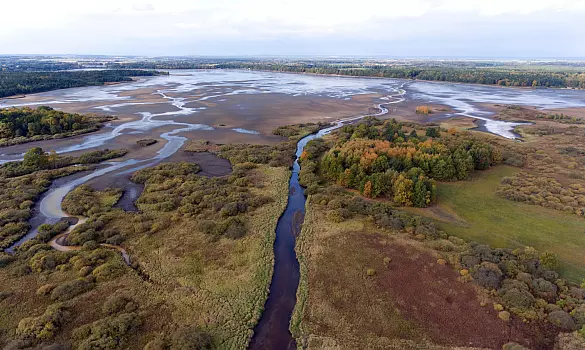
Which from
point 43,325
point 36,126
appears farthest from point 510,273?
point 36,126

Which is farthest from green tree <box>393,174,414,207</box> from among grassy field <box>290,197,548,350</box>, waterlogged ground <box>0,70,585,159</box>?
waterlogged ground <box>0,70,585,159</box>

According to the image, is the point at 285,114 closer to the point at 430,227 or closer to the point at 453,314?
the point at 430,227

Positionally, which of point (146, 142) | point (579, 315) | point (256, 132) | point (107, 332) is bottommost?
point (107, 332)

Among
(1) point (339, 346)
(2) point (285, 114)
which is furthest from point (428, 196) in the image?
(2) point (285, 114)

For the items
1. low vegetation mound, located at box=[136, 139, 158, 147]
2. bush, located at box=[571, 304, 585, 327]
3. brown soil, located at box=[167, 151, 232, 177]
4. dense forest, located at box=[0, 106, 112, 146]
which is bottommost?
bush, located at box=[571, 304, 585, 327]

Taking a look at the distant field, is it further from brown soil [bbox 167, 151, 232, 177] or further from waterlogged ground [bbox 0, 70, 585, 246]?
waterlogged ground [bbox 0, 70, 585, 246]

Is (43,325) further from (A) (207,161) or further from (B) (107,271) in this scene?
(A) (207,161)

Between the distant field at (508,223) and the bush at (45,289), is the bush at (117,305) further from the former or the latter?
the distant field at (508,223)
